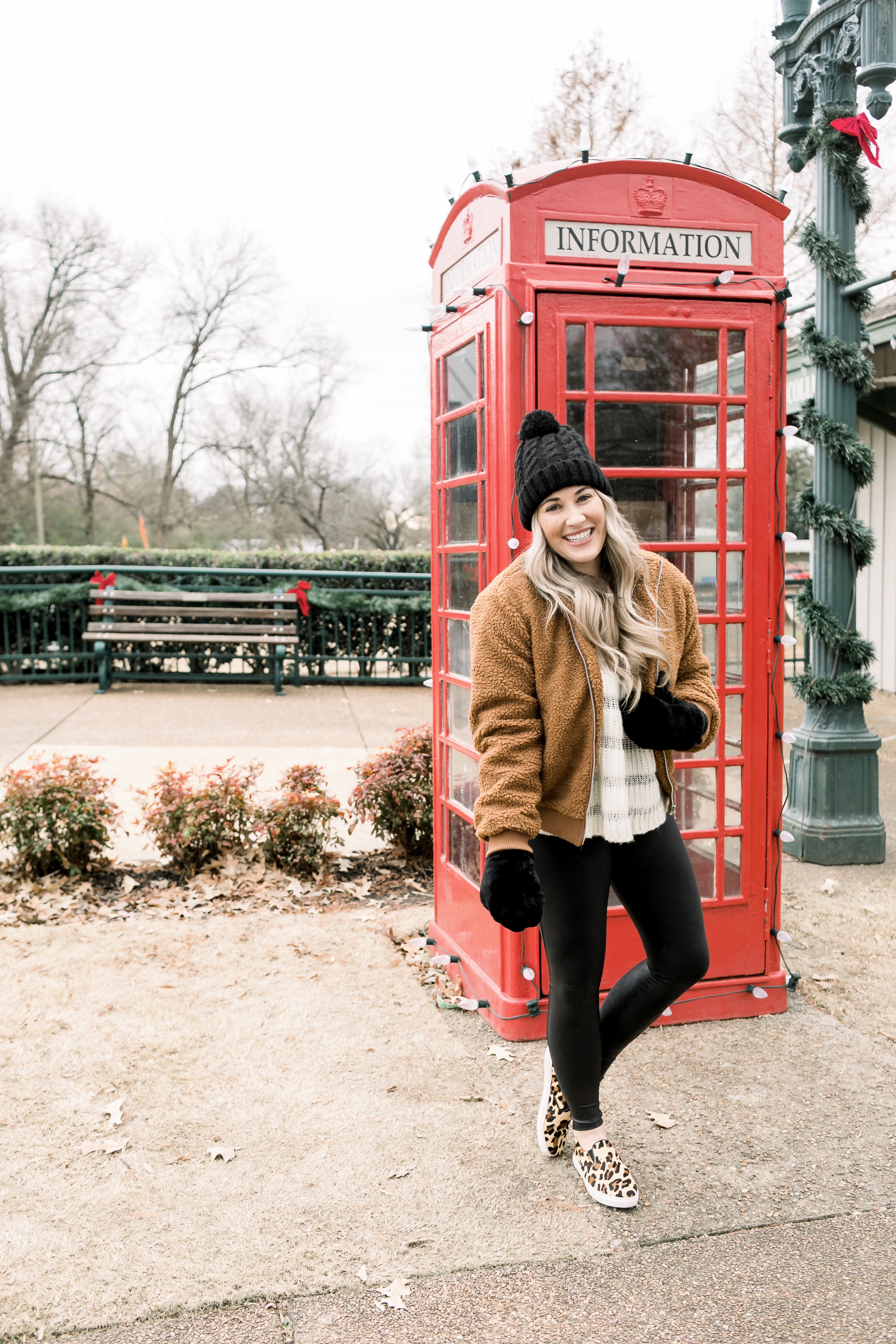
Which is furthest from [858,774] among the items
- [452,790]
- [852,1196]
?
[852,1196]

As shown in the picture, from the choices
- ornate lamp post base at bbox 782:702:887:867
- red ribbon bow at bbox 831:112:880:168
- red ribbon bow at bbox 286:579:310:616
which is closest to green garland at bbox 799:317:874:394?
red ribbon bow at bbox 831:112:880:168

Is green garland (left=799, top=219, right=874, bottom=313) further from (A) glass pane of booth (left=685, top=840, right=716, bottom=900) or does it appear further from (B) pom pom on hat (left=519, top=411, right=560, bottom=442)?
(B) pom pom on hat (left=519, top=411, right=560, bottom=442)

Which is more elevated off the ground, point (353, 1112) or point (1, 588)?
point (1, 588)

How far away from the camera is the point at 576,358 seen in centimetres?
364

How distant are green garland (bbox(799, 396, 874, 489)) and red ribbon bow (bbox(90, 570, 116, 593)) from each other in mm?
7741

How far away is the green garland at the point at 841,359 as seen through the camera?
587 cm

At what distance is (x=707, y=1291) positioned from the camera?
2.51m

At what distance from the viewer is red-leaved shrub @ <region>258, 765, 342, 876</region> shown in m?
5.52

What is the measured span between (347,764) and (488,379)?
4.63 m

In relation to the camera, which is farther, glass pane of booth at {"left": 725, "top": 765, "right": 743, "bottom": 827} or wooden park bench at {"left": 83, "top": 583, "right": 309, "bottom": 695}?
wooden park bench at {"left": 83, "top": 583, "right": 309, "bottom": 695}

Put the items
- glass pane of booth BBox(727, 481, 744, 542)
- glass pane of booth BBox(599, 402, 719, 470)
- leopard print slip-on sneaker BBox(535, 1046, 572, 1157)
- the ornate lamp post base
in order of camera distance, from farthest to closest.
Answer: the ornate lamp post base
glass pane of booth BBox(727, 481, 744, 542)
glass pane of booth BBox(599, 402, 719, 470)
leopard print slip-on sneaker BBox(535, 1046, 572, 1157)

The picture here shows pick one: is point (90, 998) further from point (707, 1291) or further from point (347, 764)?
point (347, 764)

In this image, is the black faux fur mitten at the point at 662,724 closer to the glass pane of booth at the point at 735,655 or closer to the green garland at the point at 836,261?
the glass pane of booth at the point at 735,655

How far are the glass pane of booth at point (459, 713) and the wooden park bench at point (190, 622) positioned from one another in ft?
23.2
